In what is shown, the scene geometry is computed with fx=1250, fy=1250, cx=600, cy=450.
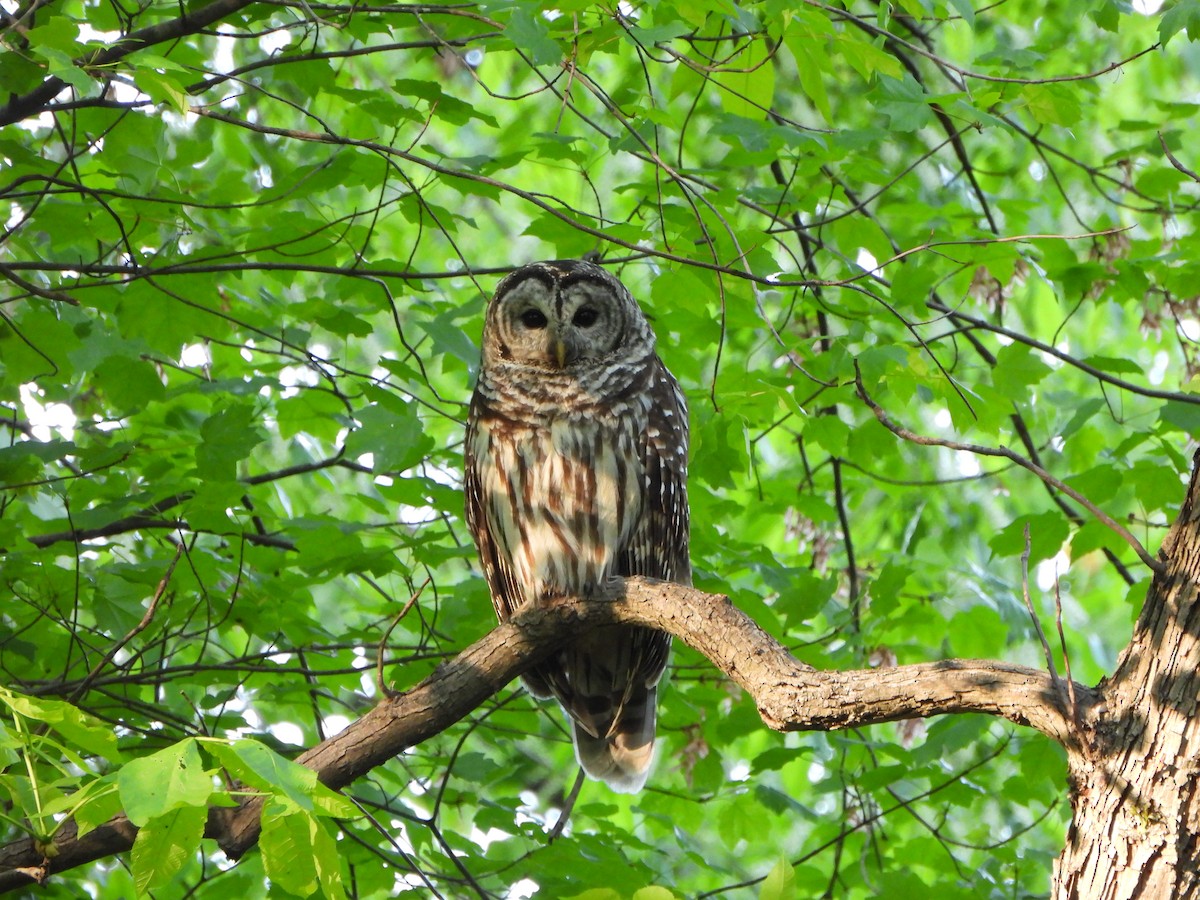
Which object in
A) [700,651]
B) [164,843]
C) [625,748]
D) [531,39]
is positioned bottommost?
[164,843]

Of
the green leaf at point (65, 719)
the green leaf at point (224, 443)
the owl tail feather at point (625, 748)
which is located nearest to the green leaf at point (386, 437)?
the green leaf at point (224, 443)

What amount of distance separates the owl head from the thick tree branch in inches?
39.3

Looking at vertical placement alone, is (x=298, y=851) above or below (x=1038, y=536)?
below

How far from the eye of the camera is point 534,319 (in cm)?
380

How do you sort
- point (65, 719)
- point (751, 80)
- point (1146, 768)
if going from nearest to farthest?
point (65, 719), point (1146, 768), point (751, 80)

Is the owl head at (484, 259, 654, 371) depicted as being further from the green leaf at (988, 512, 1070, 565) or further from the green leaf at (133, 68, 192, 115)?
the green leaf at (133, 68, 192, 115)

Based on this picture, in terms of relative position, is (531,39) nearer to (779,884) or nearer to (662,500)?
(662,500)

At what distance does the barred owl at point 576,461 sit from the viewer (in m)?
3.62

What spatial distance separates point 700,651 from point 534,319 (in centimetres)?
150

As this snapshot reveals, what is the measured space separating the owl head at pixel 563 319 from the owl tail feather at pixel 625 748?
42.7 inches

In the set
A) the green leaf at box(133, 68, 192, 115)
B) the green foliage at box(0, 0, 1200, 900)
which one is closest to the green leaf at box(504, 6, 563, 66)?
the green foliage at box(0, 0, 1200, 900)

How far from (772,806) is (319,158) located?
2588 mm

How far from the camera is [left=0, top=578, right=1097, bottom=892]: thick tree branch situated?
203 cm

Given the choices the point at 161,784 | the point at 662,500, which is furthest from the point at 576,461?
the point at 161,784
